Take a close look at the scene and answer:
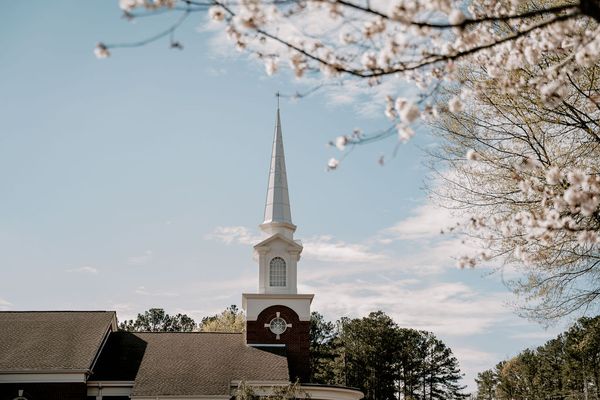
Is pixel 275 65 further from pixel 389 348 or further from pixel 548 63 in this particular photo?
pixel 389 348

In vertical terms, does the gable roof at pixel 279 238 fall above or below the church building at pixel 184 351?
above

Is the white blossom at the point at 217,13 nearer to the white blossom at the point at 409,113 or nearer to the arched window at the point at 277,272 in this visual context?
the white blossom at the point at 409,113

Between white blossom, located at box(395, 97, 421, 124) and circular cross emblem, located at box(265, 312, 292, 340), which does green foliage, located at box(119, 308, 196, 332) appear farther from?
white blossom, located at box(395, 97, 421, 124)

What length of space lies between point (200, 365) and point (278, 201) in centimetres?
848

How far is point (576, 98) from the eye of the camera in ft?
44.8

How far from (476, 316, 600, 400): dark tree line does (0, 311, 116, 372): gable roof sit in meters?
41.9

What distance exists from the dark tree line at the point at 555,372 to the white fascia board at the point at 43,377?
43.8 m

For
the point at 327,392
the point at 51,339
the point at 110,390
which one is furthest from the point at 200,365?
the point at 51,339

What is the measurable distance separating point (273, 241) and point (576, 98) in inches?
828

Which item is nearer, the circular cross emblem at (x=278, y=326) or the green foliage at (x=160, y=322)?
the circular cross emblem at (x=278, y=326)

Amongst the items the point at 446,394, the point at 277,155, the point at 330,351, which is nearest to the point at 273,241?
the point at 277,155

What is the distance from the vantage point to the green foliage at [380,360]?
6469cm

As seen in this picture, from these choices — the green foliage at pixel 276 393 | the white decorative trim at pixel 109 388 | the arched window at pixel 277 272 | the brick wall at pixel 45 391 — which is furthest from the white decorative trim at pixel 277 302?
the brick wall at pixel 45 391

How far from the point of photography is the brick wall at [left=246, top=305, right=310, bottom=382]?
32344 mm
